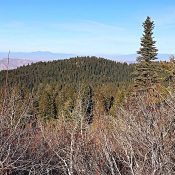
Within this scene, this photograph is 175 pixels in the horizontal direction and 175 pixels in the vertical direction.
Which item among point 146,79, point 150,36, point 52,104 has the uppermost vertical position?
point 150,36

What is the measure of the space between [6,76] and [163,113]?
5134mm

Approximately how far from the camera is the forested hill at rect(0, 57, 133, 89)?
437 ft

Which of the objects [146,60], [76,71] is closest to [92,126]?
[146,60]

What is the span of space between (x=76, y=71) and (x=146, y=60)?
108570mm

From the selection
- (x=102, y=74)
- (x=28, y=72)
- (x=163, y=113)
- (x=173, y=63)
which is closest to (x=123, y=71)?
(x=102, y=74)

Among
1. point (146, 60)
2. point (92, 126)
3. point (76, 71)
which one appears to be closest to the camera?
point (92, 126)

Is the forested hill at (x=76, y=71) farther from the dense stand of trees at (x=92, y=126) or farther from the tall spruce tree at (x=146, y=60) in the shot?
the tall spruce tree at (x=146, y=60)

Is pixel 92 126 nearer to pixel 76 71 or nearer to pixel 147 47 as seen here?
pixel 147 47

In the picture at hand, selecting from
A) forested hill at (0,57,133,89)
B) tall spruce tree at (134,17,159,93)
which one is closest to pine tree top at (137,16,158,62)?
tall spruce tree at (134,17,159,93)

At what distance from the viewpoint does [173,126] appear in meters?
7.56

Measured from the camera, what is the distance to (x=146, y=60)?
1490 inches

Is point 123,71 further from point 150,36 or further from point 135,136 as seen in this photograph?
point 135,136

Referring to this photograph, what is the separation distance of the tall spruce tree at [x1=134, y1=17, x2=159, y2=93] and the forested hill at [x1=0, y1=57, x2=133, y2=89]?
8931cm

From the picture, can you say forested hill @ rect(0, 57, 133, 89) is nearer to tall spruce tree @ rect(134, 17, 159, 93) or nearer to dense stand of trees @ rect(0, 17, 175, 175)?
dense stand of trees @ rect(0, 17, 175, 175)
